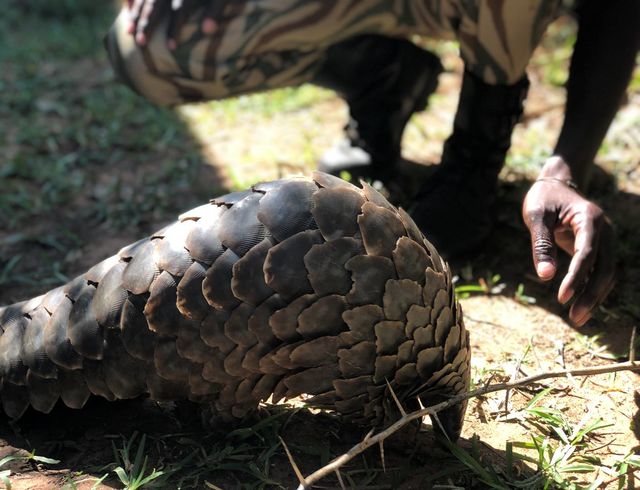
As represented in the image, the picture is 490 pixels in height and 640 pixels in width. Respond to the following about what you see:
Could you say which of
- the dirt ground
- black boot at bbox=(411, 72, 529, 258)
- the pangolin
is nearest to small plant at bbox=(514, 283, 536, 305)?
the dirt ground

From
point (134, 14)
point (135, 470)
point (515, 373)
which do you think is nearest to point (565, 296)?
point (515, 373)

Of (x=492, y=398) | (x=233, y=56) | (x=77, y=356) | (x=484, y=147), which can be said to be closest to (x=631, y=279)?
(x=484, y=147)

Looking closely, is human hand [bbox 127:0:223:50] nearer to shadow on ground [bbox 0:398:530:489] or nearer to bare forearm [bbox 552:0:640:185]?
bare forearm [bbox 552:0:640:185]

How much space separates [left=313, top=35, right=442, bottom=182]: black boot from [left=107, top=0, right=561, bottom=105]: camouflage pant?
0.10 m

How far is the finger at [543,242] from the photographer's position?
5.02 ft

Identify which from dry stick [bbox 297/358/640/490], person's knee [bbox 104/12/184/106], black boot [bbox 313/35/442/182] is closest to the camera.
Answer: dry stick [bbox 297/358/640/490]

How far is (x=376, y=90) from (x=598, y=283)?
121 centimetres

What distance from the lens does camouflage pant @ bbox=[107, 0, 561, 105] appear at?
6.77 feet

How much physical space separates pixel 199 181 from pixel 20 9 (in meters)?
2.99

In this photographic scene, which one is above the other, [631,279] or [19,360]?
[19,360]

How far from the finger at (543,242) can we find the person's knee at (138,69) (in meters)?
1.25

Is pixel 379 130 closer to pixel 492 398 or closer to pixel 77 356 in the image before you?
pixel 492 398

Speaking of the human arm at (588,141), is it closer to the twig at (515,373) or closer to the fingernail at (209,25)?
the twig at (515,373)

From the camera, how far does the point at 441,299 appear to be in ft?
4.44
